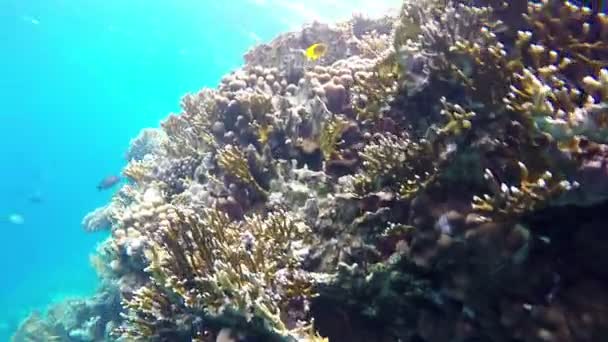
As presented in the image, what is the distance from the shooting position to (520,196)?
250 centimetres

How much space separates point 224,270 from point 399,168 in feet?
5.07

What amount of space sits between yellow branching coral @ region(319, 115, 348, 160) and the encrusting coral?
0.07ft

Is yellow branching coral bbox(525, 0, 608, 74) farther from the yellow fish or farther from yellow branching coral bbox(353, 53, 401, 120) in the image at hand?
the yellow fish

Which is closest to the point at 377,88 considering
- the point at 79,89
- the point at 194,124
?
the point at 194,124

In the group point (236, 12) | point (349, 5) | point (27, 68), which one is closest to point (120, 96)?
point (27, 68)

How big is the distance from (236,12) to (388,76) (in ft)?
140

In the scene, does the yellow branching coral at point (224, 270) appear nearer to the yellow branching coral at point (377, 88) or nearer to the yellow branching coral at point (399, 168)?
the yellow branching coral at point (399, 168)

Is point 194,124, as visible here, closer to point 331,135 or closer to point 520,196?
point 331,135

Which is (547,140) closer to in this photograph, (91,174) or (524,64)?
(524,64)

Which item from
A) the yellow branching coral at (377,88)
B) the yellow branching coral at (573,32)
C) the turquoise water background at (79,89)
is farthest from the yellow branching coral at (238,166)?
the turquoise water background at (79,89)

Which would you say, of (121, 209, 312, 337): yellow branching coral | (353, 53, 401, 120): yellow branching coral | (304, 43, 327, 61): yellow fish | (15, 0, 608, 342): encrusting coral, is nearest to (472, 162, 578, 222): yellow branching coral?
(15, 0, 608, 342): encrusting coral

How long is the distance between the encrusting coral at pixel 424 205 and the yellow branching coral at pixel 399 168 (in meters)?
0.01

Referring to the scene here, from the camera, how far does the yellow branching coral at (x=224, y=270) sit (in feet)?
10.9

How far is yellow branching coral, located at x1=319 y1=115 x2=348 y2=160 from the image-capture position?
14.2 feet
